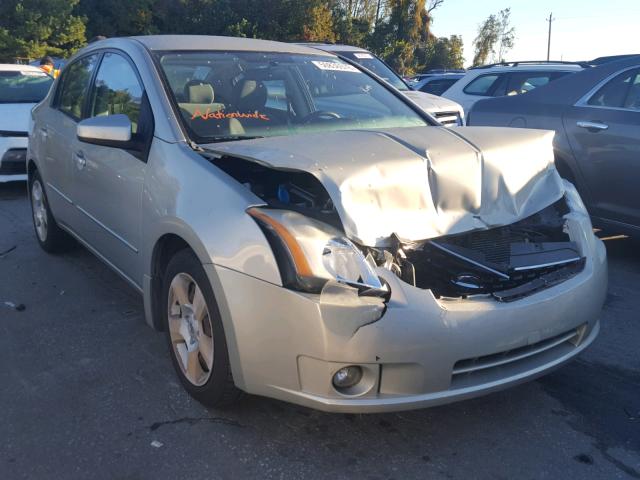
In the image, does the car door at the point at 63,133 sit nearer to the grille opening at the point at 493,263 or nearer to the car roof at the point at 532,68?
the grille opening at the point at 493,263

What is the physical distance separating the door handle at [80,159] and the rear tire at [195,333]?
4.38 feet

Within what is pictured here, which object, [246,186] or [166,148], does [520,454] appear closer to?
[246,186]

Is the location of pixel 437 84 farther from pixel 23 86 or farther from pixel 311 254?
pixel 311 254

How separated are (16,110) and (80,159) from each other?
5160 mm

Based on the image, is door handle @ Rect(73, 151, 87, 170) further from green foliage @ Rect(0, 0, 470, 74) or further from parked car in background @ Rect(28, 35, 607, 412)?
green foliage @ Rect(0, 0, 470, 74)

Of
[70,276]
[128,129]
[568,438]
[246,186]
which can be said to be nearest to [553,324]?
[568,438]

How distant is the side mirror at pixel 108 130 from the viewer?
11.0ft

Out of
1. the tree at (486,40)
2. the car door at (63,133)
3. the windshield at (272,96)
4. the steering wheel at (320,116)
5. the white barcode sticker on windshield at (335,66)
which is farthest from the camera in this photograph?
the tree at (486,40)

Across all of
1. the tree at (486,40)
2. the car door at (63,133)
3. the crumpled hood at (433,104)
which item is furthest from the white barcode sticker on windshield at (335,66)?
the tree at (486,40)

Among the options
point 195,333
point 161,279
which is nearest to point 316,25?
point 161,279

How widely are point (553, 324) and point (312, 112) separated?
1971 millimetres

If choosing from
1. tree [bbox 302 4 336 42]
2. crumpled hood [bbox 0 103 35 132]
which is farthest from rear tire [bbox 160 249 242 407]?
tree [bbox 302 4 336 42]

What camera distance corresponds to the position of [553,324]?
9.11ft

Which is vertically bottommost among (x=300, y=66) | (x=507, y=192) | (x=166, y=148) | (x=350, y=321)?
(x=350, y=321)
